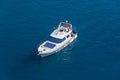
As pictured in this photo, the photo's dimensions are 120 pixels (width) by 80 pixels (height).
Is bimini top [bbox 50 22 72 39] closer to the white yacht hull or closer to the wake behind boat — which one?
the wake behind boat

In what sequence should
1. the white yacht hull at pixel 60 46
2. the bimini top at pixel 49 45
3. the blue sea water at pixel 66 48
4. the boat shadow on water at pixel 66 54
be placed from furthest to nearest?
the bimini top at pixel 49 45 < the boat shadow on water at pixel 66 54 < the white yacht hull at pixel 60 46 < the blue sea water at pixel 66 48

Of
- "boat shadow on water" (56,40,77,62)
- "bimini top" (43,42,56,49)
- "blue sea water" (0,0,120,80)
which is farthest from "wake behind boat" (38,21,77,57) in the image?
"blue sea water" (0,0,120,80)

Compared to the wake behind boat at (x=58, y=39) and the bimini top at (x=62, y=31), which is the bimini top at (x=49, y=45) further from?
the bimini top at (x=62, y=31)

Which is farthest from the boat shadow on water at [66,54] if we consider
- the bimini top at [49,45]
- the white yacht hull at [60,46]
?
the bimini top at [49,45]

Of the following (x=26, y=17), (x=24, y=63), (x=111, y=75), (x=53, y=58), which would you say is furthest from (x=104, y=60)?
(x=26, y=17)

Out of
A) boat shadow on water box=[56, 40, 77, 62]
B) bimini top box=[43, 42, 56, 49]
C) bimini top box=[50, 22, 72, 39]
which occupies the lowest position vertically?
boat shadow on water box=[56, 40, 77, 62]

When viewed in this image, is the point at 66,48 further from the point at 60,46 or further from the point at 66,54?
the point at 66,54
